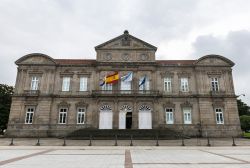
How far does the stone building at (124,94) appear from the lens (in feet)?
89.9

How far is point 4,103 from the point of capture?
1495 inches

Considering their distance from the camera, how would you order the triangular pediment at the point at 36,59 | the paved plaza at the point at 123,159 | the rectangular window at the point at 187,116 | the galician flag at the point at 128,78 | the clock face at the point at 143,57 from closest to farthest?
the paved plaza at the point at 123,159 → the rectangular window at the point at 187,116 → the galician flag at the point at 128,78 → the triangular pediment at the point at 36,59 → the clock face at the point at 143,57

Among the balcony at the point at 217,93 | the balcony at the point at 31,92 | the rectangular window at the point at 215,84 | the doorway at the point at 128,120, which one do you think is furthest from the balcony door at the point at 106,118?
the rectangular window at the point at 215,84

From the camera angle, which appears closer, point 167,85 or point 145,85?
point 145,85

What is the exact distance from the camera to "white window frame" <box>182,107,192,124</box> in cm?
2788

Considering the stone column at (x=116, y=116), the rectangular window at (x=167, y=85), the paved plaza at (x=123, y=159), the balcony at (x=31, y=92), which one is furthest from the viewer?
the rectangular window at (x=167, y=85)

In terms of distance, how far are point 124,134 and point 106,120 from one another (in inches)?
156

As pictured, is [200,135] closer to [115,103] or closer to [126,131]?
[126,131]

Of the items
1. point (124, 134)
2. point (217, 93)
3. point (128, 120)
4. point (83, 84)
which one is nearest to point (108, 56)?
point (83, 84)

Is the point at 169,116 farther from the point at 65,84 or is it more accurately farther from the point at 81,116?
the point at 65,84

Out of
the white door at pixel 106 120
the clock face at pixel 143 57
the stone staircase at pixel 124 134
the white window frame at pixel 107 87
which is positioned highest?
the clock face at pixel 143 57

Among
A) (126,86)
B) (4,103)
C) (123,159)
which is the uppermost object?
(126,86)

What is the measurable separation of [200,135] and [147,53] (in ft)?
45.0

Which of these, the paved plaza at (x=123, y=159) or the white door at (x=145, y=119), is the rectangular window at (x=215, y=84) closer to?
the white door at (x=145, y=119)
